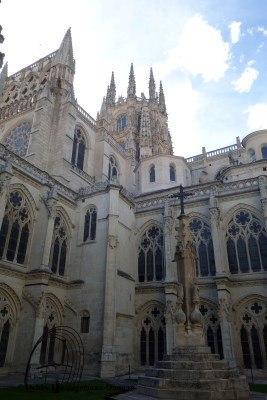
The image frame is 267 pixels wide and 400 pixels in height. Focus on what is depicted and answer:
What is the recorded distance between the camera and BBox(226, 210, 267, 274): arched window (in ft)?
65.8

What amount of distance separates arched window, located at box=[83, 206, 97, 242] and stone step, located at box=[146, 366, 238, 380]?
13.1 meters

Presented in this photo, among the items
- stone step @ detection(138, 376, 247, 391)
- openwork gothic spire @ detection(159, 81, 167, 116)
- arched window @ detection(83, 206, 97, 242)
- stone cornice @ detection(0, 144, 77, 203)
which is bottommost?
stone step @ detection(138, 376, 247, 391)

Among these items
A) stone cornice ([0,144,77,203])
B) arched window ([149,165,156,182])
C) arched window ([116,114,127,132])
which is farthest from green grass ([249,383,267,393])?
arched window ([116,114,127,132])

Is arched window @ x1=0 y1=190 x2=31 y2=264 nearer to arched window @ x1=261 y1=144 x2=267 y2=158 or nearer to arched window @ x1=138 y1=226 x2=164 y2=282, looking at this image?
arched window @ x1=138 y1=226 x2=164 y2=282

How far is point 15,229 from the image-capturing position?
18562mm

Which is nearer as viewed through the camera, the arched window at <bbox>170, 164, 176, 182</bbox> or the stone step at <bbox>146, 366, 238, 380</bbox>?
the stone step at <bbox>146, 366, 238, 380</bbox>

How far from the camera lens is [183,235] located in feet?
39.8

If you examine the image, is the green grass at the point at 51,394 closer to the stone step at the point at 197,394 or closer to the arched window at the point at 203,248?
the stone step at the point at 197,394

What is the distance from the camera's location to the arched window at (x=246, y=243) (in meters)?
20.0

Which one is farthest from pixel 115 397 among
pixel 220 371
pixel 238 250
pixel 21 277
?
pixel 238 250

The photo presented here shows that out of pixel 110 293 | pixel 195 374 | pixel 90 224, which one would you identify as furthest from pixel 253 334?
pixel 90 224

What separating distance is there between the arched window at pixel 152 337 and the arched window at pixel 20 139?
59.4 feet

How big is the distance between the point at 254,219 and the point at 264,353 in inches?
326

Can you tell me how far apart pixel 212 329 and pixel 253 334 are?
245 centimetres
